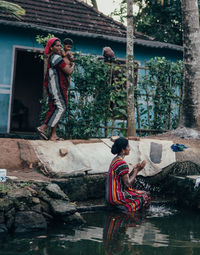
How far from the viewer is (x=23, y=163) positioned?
650cm

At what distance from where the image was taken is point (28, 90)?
603 inches

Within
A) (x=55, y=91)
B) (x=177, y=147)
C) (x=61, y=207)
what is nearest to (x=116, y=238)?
(x=61, y=207)

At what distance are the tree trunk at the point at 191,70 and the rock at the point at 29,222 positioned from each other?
16.8 feet

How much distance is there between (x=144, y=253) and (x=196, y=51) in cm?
624

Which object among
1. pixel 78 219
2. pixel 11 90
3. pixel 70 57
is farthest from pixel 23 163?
pixel 11 90

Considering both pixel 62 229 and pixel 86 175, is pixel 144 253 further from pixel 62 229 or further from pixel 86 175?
pixel 86 175

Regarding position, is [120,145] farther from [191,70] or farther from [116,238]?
[191,70]

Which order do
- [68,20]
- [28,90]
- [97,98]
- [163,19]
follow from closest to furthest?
[97,98] → [68,20] → [28,90] → [163,19]

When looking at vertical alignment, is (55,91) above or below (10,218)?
above

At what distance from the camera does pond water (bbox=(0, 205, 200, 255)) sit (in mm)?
4004

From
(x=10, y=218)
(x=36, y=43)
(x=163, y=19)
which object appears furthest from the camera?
(x=163, y=19)

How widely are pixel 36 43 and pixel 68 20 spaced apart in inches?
66.8

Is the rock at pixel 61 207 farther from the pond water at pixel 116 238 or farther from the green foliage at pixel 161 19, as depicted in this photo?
the green foliage at pixel 161 19

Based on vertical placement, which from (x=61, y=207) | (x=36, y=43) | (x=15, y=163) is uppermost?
(x=36, y=43)
